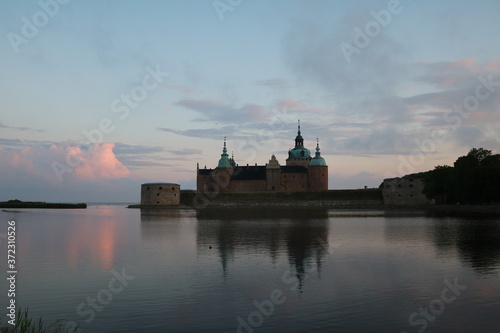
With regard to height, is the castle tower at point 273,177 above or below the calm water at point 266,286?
above

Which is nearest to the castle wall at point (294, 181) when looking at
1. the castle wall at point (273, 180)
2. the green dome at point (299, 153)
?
the castle wall at point (273, 180)

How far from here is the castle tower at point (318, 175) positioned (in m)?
130

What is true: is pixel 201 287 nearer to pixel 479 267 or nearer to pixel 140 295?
pixel 140 295

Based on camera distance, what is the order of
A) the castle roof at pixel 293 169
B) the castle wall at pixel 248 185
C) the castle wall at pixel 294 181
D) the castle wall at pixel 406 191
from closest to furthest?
the castle wall at pixel 406 191 < the castle wall at pixel 294 181 < the castle roof at pixel 293 169 < the castle wall at pixel 248 185

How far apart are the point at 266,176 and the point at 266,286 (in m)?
117

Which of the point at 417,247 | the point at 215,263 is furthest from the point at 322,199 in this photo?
the point at 215,263

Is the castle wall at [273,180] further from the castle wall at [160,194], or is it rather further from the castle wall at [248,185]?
the castle wall at [160,194]

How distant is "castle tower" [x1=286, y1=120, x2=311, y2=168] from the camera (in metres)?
144

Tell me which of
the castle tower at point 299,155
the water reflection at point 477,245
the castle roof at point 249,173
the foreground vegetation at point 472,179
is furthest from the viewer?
the castle tower at point 299,155

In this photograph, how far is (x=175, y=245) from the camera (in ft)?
105

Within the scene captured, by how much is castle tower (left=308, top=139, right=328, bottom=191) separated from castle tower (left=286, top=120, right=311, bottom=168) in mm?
9679

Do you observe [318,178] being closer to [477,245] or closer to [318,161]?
[318,161]

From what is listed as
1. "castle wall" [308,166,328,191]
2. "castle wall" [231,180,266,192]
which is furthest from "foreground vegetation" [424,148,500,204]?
"castle wall" [231,180,266,192]

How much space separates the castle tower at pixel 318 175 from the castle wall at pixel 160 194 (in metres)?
36.9
